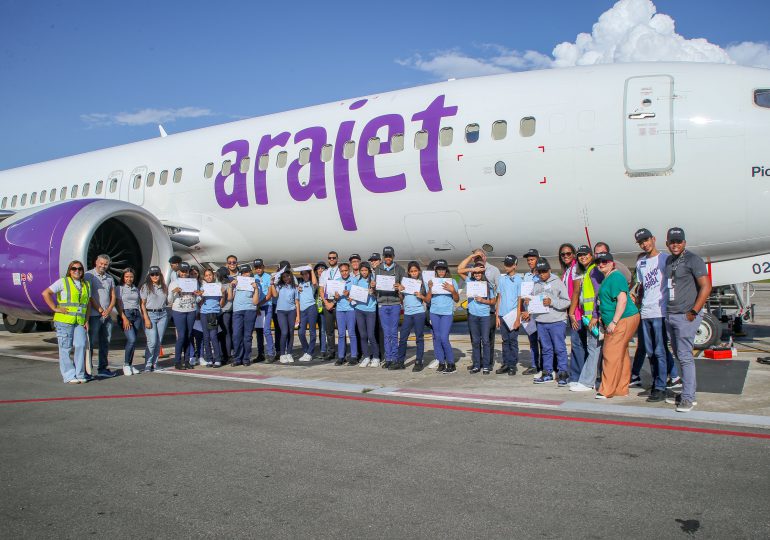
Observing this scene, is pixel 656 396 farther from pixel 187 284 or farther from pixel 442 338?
pixel 187 284

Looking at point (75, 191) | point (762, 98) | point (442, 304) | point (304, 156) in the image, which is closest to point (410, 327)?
point (442, 304)

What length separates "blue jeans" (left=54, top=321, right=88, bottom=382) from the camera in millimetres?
8078

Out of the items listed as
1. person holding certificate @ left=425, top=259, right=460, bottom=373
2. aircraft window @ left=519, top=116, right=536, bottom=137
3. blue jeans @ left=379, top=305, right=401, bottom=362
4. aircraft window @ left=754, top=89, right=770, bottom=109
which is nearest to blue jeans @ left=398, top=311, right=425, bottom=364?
blue jeans @ left=379, top=305, right=401, bottom=362

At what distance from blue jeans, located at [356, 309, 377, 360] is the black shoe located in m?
3.84

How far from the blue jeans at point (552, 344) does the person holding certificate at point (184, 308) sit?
4677mm

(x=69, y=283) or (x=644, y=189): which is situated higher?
(x=644, y=189)

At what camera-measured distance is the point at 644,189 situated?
8.34 meters

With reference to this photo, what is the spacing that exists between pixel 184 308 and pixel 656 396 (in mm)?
6083

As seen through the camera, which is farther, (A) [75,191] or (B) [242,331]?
(A) [75,191]

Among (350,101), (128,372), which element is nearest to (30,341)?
(128,372)

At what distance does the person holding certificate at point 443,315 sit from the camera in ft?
27.7

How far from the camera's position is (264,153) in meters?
11.8

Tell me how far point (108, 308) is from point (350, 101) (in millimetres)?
5291

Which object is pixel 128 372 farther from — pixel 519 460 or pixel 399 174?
pixel 519 460
